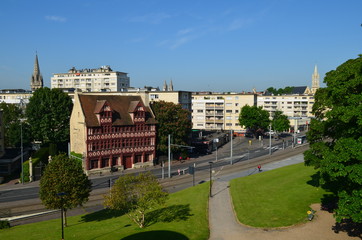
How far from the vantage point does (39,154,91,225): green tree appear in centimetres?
3541

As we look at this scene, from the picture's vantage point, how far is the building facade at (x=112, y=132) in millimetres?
68625

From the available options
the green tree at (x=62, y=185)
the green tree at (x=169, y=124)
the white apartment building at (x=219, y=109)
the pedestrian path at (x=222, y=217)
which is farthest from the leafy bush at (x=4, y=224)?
the white apartment building at (x=219, y=109)

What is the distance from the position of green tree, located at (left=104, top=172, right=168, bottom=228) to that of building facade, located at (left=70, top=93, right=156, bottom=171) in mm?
36051

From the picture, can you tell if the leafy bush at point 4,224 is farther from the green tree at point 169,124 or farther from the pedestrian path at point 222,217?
the green tree at point 169,124

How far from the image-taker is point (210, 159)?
274 ft

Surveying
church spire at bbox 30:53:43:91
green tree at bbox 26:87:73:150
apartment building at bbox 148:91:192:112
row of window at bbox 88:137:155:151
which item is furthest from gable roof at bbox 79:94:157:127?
church spire at bbox 30:53:43:91

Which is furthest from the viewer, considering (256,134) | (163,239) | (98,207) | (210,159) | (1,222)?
(256,134)

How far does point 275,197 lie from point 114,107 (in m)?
43.7

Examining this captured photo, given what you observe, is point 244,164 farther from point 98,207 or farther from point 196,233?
point 196,233

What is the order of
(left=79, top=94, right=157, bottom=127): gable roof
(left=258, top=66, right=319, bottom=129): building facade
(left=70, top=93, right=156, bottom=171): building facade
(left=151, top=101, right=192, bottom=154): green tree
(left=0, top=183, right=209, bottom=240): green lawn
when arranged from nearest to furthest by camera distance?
(left=0, top=183, right=209, bottom=240): green lawn
(left=70, top=93, right=156, bottom=171): building facade
(left=79, top=94, right=157, bottom=127): gable roof
(left=151, top=101, right=192, bottom=154): green tree
(left=258, top=66, right=319, bottom=129): building facade

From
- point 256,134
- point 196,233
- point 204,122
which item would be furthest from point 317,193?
point 204,122

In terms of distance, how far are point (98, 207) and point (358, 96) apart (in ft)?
117

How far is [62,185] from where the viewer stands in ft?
117

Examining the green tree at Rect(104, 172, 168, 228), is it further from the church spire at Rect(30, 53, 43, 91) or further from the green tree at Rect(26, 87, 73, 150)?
the church spire at Rect(30, 53, 43, 91)
